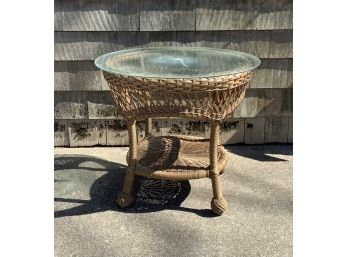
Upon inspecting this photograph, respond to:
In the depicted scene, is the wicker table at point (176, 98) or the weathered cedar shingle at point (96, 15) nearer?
the wicker table at point (176, 98)

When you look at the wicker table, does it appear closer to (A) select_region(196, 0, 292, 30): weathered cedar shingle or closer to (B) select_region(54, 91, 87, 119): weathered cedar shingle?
(A) select_region(196, 0, 292, 30): weathered cedar shingle

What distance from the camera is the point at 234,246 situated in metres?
2.00

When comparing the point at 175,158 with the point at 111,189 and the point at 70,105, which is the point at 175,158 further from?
the point at 70,105

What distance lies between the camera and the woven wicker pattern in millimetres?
1966

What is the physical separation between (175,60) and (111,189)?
0.87 meters

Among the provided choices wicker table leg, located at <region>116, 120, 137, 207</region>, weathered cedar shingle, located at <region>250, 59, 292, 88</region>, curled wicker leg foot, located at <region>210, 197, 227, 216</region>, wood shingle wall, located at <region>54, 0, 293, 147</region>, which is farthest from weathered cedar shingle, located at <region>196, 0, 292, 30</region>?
curled wicker leg foot, located at <region>210, 197, 227, 216</region>

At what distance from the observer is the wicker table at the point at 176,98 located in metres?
1.99

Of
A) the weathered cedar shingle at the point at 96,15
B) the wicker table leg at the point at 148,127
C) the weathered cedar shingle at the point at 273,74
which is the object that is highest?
the weathered cedar shingle at the point at 96,15

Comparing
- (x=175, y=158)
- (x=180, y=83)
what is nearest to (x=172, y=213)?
(x=175, y=158)

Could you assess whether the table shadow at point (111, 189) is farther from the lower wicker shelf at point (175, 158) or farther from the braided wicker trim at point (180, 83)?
the braided wicker trim at point (180, 83)

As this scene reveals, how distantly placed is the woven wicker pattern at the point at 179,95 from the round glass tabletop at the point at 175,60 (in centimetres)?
32

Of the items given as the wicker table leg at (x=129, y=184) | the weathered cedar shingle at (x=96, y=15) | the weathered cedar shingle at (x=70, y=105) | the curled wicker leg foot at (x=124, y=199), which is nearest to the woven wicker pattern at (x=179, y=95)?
the wicker table leg at (x=129, y=184)

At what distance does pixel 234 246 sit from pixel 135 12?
159 centimetres

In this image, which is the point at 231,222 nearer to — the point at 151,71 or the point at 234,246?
the point at 234,246
